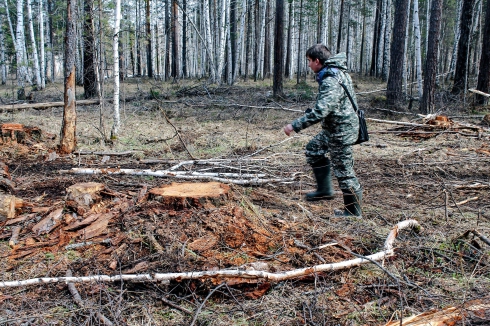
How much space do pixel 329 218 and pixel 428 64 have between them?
29.9 feet

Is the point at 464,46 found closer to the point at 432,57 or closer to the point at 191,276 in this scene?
the point at 432,57

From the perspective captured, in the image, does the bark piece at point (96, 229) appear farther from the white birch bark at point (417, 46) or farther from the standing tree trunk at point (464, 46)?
the standing tree trunk at point (464, 46)

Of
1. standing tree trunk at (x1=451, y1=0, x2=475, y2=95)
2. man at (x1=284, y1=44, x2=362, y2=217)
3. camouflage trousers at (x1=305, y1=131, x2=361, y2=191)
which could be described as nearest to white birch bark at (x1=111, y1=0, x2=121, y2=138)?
man at (x1=284, y1=44, x2=362, y2=217)

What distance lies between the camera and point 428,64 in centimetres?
1145

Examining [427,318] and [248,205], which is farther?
[248,205]

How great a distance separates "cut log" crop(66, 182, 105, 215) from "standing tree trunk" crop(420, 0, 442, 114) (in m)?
10.4

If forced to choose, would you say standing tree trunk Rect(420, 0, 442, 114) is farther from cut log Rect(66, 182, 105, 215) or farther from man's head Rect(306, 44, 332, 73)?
cut log Rect(66, 182, 105, 215)

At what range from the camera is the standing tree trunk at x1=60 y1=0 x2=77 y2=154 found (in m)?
7.54

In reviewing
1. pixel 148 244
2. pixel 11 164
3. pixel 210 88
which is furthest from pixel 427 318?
pixel 210 88

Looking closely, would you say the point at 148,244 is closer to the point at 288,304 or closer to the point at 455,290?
the point at 288,304

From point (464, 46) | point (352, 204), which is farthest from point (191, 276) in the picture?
point (464, 46)

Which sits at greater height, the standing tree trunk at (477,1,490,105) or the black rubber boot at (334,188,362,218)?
the standing tree trunk at (477,1,490,105)

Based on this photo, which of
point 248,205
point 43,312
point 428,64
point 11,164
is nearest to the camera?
point 43,312

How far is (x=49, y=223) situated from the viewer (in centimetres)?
404
